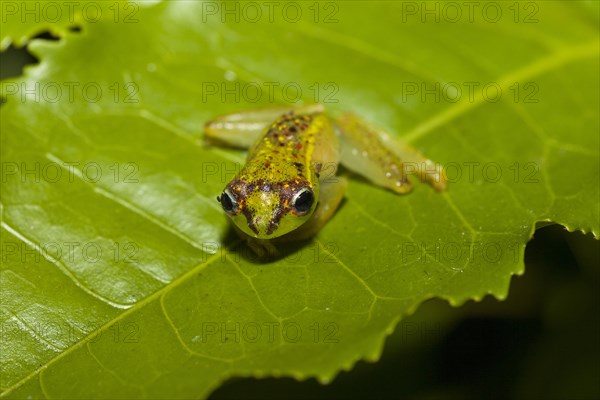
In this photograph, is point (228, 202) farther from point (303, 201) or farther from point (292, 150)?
point (292, 150)

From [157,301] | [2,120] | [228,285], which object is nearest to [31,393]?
[157,301]

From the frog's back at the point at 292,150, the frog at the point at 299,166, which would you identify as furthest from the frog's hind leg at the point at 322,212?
the frog's back at the point at 292,150

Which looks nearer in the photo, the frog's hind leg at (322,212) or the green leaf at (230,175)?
→ the green leaf at (230,175)

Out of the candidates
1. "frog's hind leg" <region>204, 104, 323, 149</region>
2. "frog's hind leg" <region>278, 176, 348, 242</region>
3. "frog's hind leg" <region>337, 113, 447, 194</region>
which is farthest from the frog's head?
"frog's hind leg" <region>204, 104, 323, 149</region>

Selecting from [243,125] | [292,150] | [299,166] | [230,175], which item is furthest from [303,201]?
[243,125]

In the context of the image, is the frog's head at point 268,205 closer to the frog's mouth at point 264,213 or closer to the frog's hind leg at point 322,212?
the frog's mouth at point 264,213

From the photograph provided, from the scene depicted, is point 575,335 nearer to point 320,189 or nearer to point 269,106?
point 320,189
